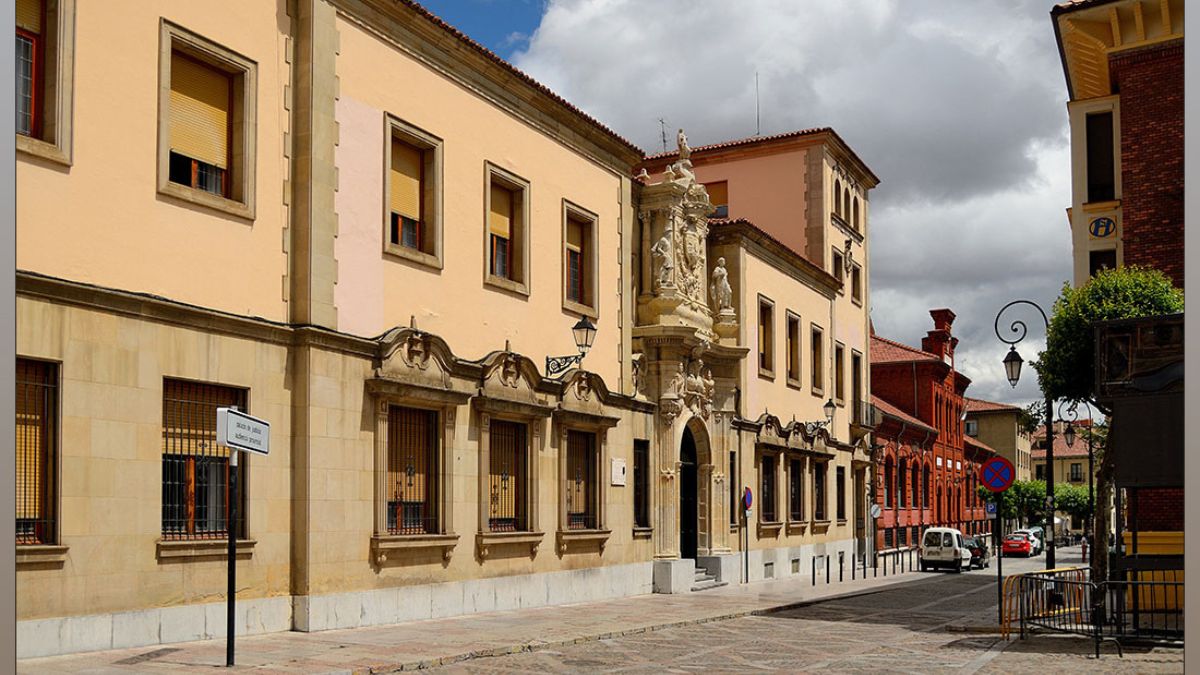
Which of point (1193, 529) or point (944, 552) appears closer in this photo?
point (1193, 529)

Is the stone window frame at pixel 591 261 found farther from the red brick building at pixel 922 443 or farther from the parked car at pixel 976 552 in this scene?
the red brick building at pixel 922 443

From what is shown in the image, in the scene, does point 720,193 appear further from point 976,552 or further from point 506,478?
point 506,478

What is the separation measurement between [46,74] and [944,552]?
120 feet

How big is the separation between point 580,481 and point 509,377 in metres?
3.67

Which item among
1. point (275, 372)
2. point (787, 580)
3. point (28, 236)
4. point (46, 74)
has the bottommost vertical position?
point (787, 580)

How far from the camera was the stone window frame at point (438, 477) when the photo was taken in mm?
19047

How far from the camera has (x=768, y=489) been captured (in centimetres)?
3731

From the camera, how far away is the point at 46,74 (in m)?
14.3

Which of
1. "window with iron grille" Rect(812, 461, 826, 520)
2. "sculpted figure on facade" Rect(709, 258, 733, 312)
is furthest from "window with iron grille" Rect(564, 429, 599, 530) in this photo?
"window with iron grille" Rect(812, 461, 826, 520)

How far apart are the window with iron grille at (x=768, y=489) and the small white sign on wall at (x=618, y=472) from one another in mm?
10754

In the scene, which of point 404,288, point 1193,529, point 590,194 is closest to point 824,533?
point 590,194

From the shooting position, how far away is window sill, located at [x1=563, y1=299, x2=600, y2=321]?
83.5 ft

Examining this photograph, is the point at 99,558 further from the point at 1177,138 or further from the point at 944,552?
the point at 944,552

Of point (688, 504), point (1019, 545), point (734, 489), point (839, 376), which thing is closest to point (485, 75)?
point (688, 504)
